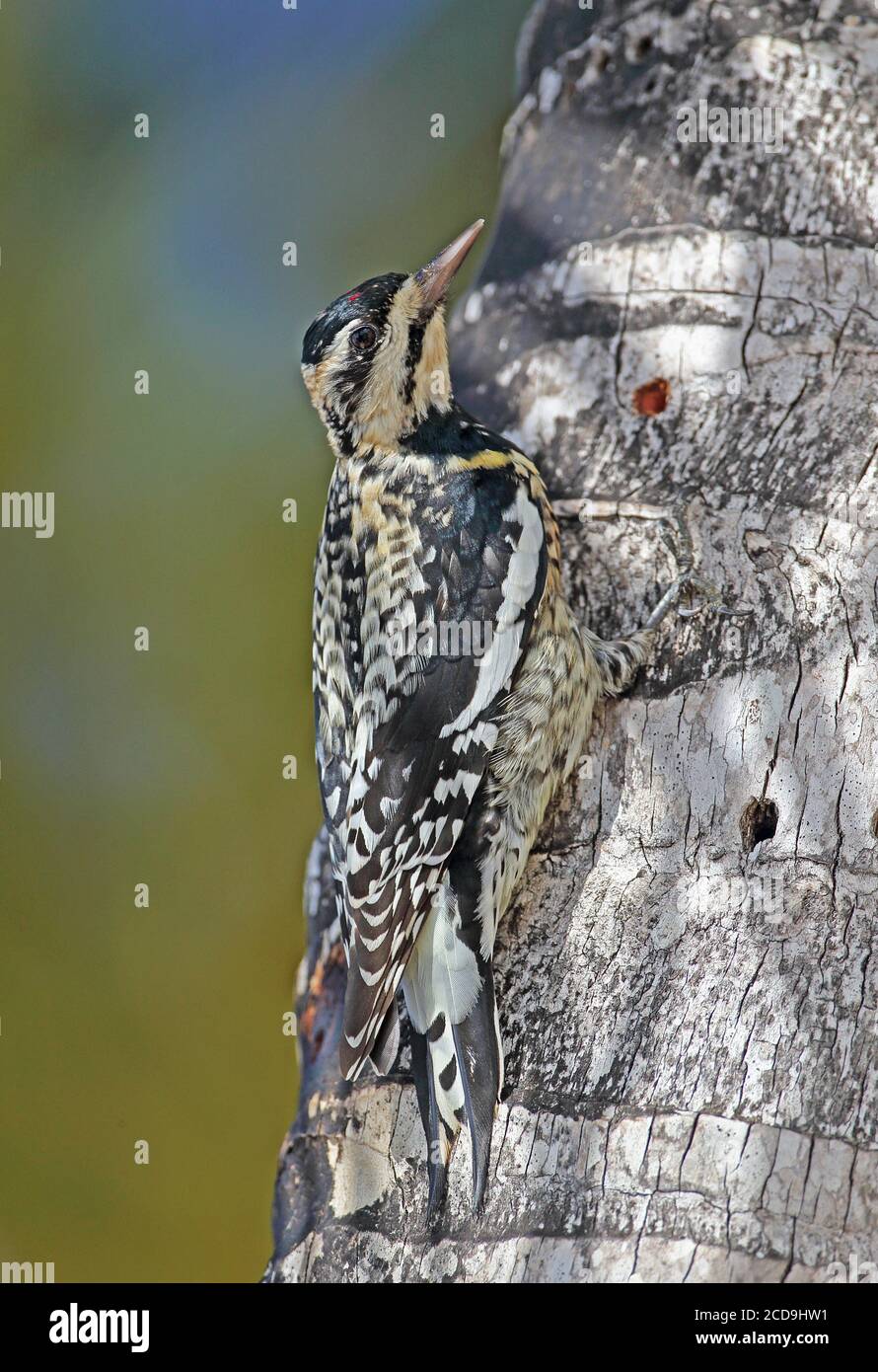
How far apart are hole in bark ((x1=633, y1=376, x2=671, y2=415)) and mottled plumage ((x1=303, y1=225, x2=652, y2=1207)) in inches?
12.6

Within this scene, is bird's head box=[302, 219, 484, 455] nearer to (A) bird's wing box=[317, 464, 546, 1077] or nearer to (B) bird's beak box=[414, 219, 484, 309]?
(B) bird's beak box=[414, 219, 484, 309]

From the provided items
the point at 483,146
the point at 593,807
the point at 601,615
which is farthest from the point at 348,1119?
the point at 483,146

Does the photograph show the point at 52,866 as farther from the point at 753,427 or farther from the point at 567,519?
the point at 753,427

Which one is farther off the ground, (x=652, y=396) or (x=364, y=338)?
(x=364, y=338)

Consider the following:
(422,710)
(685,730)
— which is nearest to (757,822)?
(685,730)

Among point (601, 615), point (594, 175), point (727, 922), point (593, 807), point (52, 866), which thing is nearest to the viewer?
point (727, 922)

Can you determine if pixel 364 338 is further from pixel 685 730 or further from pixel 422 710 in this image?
pixel 685 730

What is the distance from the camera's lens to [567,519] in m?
3.03

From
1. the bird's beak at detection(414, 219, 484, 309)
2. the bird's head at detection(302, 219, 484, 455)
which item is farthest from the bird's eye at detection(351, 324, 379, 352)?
the bird's beak at detection(414, 219, 484, 309)

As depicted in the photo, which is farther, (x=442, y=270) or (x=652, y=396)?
(x=442, y=270)

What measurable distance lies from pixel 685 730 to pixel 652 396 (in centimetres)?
91

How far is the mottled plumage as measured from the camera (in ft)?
8.47

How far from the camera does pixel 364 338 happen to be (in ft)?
10.1

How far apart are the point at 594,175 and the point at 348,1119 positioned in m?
2.51
